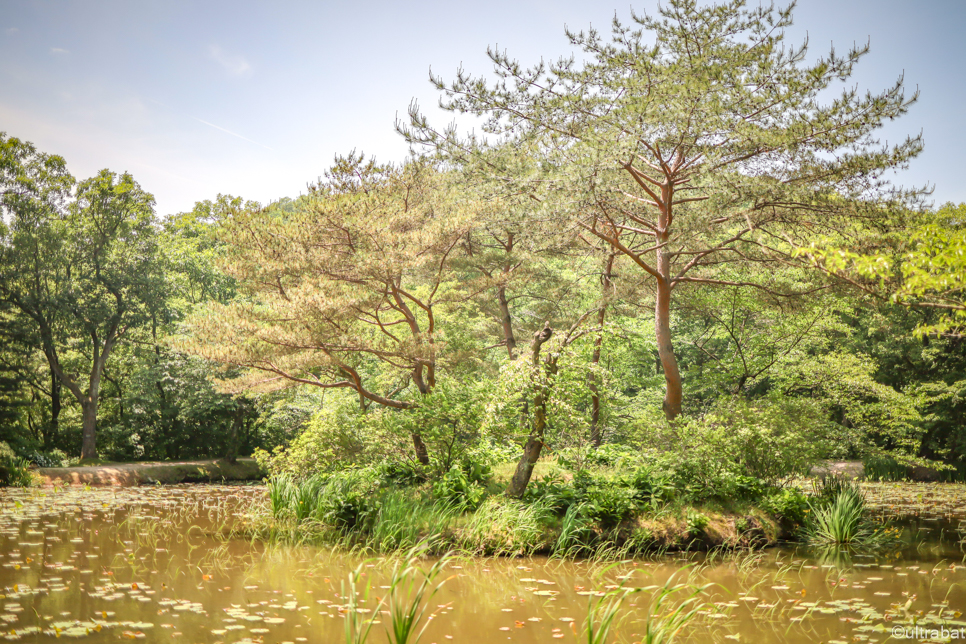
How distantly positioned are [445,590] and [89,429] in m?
18.1

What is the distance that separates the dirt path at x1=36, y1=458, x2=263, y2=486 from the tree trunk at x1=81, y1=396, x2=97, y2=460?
1.54 m

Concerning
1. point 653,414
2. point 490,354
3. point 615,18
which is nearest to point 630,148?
point 615,18

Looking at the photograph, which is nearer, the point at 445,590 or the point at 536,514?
the point at 445,590

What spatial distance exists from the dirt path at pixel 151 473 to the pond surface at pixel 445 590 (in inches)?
292

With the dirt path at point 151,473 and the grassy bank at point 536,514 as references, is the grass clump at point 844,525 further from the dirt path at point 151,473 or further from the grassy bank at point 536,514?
the dirt path at point 151,473

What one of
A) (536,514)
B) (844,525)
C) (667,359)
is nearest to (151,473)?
(536,514)

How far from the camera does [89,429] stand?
19.7 metres

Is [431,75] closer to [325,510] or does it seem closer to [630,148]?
[630,148]

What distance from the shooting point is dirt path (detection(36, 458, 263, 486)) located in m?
15.9

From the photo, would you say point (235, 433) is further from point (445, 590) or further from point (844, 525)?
point (844, 525)

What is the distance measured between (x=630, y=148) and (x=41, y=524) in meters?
9.95

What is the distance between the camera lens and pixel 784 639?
4.62 m

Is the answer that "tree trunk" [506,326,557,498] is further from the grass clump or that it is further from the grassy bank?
the grass clump

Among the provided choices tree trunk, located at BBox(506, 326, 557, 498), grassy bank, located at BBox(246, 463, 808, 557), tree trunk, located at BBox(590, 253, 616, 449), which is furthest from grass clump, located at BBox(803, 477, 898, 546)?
tree trunk, located at BBox(590, 253, 616, 449)
